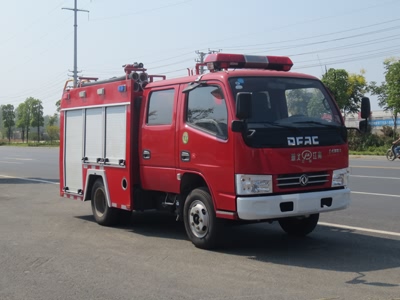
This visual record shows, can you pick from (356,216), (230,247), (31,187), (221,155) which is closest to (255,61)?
(221,155)

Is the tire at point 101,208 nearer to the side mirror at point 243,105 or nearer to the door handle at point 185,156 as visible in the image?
the door handle at point 185,156

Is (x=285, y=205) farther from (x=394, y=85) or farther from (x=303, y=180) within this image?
(x=394, y=85)

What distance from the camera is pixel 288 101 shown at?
7965 mm

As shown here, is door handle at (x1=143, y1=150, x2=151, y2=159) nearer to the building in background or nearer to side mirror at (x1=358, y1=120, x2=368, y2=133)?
side mirror at (x1=358, y1=120, x2=368, y2=133)

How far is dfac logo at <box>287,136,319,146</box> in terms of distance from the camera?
24.4ft

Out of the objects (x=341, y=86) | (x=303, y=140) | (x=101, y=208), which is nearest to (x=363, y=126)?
(x=303, y=140)

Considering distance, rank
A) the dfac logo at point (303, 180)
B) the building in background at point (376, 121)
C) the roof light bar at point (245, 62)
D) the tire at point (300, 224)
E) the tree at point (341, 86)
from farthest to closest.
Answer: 1. the building in background at point (376, 121)
2. the tree at point (341, 86)
3. the tire at point (300, 224)
4. the roof light bar at point (245, 62)
5. the dfac logo at point (303, 180)

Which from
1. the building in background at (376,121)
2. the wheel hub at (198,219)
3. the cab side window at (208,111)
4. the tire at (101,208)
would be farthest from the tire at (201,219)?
the building in background at (376,121)

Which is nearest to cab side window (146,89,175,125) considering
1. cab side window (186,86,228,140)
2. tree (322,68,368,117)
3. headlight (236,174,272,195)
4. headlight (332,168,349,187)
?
cab side window (186,86,228,140)

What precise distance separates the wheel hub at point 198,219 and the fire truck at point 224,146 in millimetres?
17

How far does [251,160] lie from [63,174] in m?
5.29

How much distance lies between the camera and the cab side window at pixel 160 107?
855 cm

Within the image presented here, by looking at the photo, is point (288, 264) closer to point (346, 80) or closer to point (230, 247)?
point (230, 247)

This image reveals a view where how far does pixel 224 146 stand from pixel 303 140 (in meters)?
1.04
